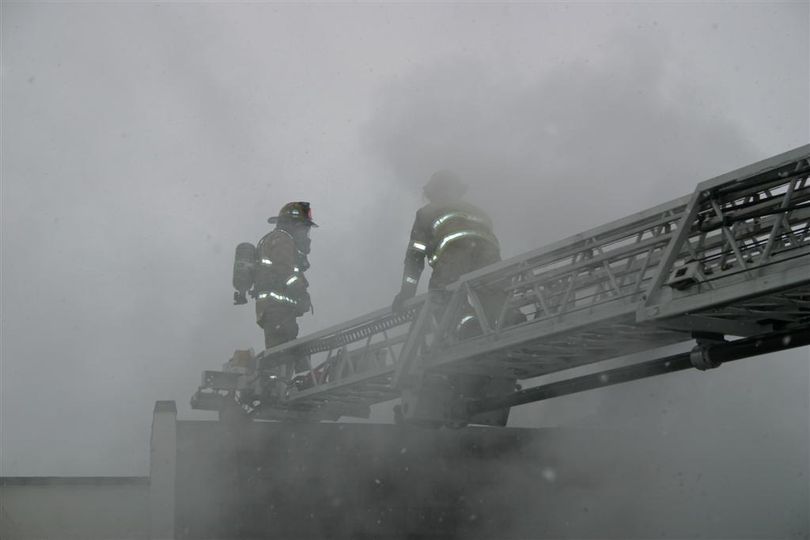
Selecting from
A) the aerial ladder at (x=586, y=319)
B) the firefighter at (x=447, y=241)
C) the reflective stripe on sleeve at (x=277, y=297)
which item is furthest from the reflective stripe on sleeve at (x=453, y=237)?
the reflective stripe on sleeve at (x=277, y=297)

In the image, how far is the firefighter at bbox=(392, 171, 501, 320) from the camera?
24.4 ft

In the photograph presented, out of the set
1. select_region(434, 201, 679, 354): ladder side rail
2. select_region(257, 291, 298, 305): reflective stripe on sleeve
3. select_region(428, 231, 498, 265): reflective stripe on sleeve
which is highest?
select_region(257, 291, 298, 305): reflective stripe on sleeve

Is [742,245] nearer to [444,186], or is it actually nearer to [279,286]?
[444,186]

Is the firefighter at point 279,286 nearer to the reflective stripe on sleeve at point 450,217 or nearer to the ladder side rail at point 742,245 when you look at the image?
the reflective stripe on sleeve at point 450,217

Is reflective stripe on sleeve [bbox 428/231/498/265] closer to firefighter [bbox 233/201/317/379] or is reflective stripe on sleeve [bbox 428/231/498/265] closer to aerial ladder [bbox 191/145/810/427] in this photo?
aerial ladder [bbox 191/145/810/427]

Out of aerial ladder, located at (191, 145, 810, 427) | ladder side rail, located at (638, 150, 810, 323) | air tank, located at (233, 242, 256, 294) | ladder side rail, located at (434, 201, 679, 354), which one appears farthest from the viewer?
air tank, located at (233, 242, 256, 294)

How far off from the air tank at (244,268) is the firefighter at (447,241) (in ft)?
7.28

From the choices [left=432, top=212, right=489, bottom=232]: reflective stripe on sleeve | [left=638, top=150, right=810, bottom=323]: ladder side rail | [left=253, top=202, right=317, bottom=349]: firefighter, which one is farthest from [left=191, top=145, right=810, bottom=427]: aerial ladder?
[left=432, top=212, right=489, bottom=232]: reflective stripe on sleeve

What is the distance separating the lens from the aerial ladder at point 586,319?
489 centimetres

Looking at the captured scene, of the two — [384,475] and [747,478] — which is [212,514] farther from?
[747,478]

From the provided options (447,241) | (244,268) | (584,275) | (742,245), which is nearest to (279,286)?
(244,268)

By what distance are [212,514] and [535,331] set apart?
3.53 meters

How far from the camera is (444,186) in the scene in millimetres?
7656

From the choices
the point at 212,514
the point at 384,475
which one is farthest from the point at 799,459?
the point at 212,514
